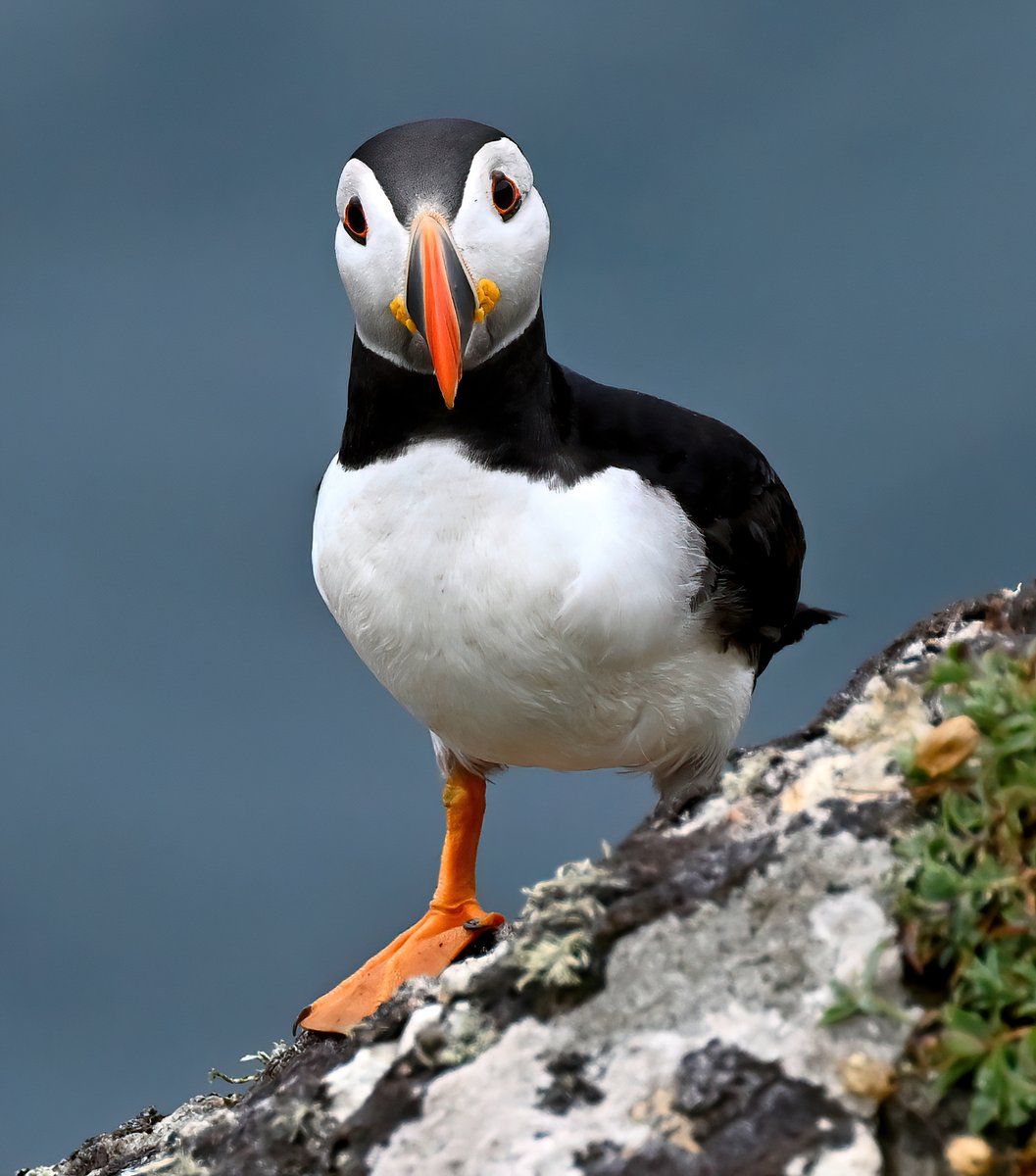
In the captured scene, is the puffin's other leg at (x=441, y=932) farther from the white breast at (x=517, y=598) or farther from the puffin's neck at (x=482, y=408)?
the puffin's neck at (x=482, y=408)

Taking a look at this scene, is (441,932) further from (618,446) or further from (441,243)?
(441,243)

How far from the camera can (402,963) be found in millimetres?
3244

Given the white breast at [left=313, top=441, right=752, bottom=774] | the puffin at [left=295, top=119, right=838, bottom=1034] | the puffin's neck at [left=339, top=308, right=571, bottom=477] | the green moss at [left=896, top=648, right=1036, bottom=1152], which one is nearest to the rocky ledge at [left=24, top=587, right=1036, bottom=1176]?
the green moss at [left=896, top=648, right=1036, bottom=1152]


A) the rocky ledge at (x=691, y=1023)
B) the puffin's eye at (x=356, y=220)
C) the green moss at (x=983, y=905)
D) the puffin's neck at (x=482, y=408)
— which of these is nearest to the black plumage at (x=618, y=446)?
the puffin's neck at (x=482, y=408)

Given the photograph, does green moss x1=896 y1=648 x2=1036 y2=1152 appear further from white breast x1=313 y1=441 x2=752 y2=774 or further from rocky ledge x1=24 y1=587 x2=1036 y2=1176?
white breast x1=313 y1=441 x2=752 y2=774

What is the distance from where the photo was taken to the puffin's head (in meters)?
2.47

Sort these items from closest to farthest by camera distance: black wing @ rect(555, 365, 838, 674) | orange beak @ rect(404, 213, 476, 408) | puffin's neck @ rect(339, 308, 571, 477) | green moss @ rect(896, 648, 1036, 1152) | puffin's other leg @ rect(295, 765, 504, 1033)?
green moss @ rect(896, 648, 1036, 1152), orange beak @ rect(404, 213, 476, 408), puffin's neck @ rect(339, 308, 571, 477), puffin's other leg @ rect(295, 765, 504, 1033), black wing @ rect(555, 365, 838, 674)

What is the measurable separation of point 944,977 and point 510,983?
463mm

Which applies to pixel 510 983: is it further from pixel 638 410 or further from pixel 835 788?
pixel 638 410

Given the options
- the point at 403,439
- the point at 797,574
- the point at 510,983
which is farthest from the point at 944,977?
the point at 797,574

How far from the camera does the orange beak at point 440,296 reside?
8.02ft

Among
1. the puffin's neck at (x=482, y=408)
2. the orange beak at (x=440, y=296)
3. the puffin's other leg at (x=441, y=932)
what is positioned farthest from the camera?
the puffin's other leg at (x=441, y=932)

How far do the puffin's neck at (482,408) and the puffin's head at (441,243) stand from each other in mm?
43

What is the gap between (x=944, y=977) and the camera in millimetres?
1450
